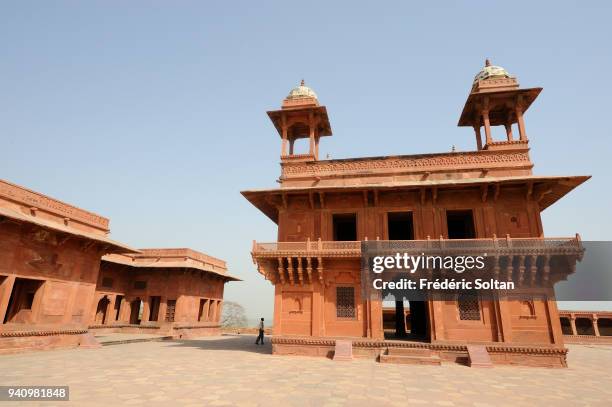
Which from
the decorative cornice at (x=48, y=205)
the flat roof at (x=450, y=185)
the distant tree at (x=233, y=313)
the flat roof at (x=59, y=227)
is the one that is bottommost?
the distant tree at (x=233, y=313)

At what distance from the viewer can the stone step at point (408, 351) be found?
1237cm

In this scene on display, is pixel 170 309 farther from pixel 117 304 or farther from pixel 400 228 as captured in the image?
pixel 400 228

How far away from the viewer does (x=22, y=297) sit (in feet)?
48.3

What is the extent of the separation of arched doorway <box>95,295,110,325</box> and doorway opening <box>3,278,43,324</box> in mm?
9738

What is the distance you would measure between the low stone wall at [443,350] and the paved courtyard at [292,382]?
56cm

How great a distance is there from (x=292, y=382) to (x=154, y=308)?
20.5m

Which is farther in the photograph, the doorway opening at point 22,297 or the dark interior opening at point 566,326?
the dark interior opening at point 566,326

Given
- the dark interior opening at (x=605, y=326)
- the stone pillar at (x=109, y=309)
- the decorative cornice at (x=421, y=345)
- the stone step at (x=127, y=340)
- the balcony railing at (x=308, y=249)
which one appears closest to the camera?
the decorative cornice at (x=421, y=345)

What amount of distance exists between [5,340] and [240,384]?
10.7 metres

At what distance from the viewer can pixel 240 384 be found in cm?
820

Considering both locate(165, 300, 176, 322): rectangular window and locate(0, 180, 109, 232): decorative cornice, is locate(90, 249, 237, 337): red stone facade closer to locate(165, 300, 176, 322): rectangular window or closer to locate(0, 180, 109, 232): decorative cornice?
locate(165, 300, 176, 322): rectangular window

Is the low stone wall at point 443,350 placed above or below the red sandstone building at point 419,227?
below

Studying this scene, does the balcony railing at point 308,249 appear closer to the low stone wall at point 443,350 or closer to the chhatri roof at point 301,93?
the low stone wall at point 443,350

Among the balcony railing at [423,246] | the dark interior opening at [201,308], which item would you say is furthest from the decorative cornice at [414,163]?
the dark interior opening at [201,308]
